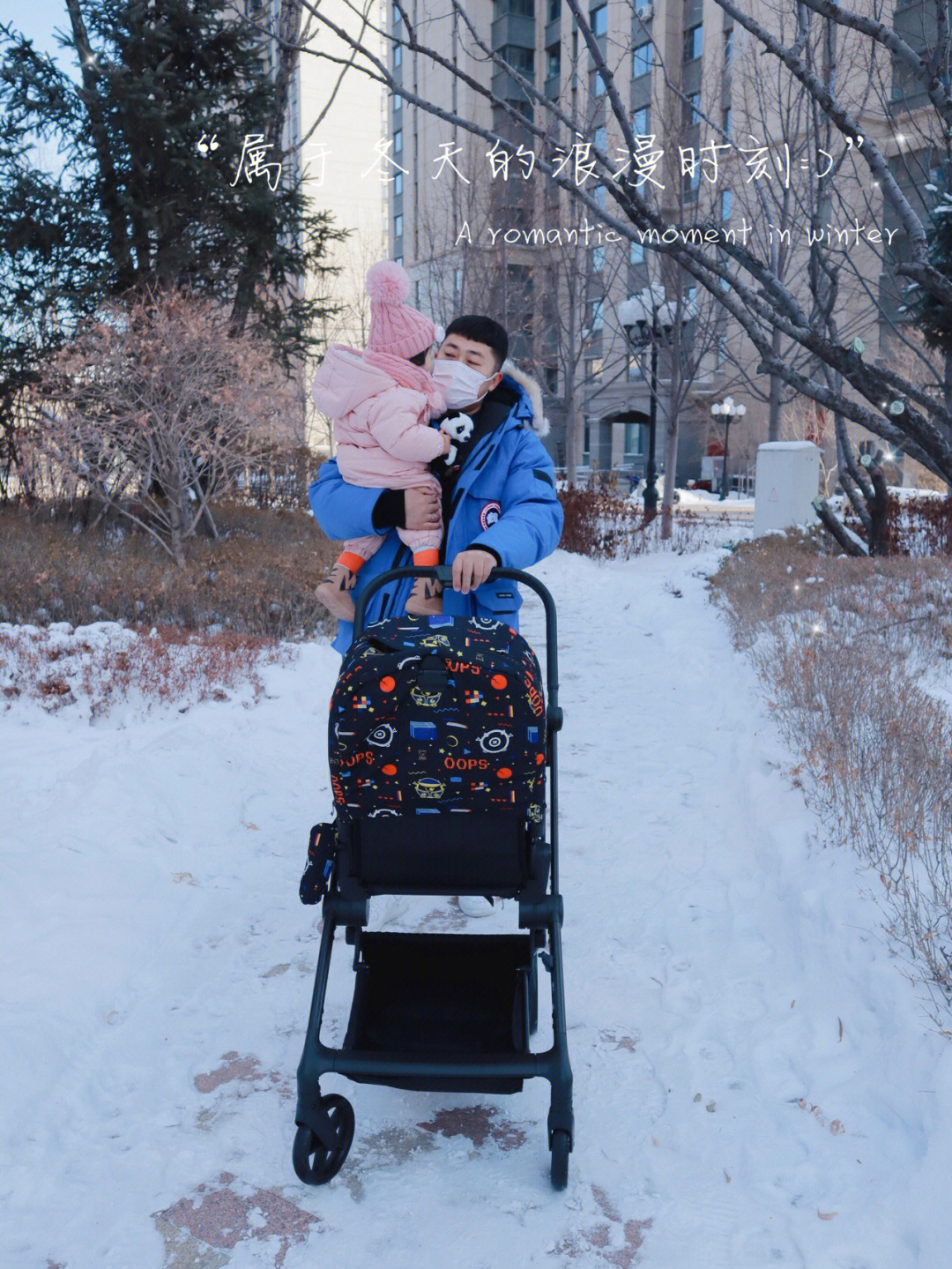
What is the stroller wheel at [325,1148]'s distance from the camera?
236 centimetres

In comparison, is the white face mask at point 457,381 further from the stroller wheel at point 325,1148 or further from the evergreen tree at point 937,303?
the evergreen tree at point 937,303

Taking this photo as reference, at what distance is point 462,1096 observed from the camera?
282 cm

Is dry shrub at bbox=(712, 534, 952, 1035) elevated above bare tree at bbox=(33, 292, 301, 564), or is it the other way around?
bare tree at bbox=(33, 292, 301, 564)

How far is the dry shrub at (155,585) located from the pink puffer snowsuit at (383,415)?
19.2ft

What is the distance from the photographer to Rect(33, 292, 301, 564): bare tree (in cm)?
1154

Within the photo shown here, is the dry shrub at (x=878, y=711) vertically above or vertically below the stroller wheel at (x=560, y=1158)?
above

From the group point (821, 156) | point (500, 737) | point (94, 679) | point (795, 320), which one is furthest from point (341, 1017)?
point (821, 156)

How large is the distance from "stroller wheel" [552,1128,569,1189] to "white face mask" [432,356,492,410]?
2.07 m

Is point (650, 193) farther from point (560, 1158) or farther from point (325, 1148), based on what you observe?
point (325, 1148)

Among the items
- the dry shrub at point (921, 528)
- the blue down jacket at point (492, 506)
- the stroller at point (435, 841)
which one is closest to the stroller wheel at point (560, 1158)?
the stroller at point (435, 841)

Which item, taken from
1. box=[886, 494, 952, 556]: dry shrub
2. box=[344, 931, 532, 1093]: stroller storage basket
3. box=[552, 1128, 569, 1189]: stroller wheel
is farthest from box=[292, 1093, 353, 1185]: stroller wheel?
box=[886, 494, 952, 556]: dry shrub

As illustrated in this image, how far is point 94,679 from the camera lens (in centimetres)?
639

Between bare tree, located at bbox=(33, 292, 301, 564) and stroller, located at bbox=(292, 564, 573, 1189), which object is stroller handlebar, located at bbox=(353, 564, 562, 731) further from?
bare tree, located at bbox=(33, 292, 301, 564)

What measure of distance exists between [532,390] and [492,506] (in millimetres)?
496
